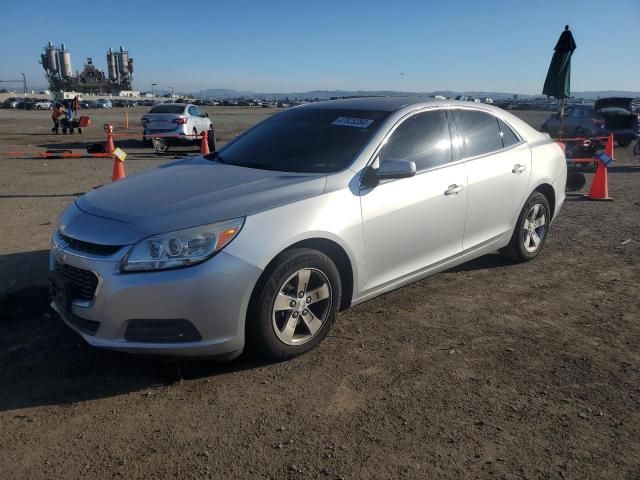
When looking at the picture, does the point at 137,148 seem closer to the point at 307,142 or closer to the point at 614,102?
the point at 307,142

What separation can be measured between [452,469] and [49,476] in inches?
73.4

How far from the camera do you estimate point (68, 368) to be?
343cm

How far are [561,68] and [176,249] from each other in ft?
42.9

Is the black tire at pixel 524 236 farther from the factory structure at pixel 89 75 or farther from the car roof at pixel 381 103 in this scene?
the factory structure at pixel 89 75

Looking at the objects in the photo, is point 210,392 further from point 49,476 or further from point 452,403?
point 452,403

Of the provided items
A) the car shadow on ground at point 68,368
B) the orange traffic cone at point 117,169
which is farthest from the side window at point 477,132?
the orange traffic cone at point 117,169

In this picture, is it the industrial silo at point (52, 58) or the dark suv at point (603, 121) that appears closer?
the dark suv at point (603, 121)

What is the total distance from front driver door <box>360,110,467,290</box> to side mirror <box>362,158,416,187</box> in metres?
0.06

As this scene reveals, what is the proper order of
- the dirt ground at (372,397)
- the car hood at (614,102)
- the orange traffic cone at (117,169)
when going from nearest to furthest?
1. the dirt ground at (372,397)
2. the orange traffic cone at (117,169)
3. the car hood at (614,102)

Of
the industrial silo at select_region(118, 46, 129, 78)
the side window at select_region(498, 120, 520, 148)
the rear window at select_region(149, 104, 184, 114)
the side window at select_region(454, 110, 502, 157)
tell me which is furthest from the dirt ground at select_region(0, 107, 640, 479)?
the industrial silo at select_region(118, 46, 129, 78)

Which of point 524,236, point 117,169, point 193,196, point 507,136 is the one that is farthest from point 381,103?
point 117,169

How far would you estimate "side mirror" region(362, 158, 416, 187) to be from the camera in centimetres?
377

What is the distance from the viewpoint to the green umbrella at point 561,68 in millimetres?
13125

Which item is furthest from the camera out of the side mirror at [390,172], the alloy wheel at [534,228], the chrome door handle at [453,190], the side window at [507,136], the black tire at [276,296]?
the alloy wheel at [534,228]
